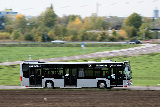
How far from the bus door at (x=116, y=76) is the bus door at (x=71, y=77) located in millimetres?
3174

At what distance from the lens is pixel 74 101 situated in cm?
2030

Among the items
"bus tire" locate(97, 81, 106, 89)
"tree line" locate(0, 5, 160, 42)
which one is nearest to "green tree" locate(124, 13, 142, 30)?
"tree line" locate(0, 5, 160, 42)

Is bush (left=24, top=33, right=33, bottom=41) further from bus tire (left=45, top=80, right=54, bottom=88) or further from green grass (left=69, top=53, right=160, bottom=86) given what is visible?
bus tire (left=45, top=80, right=54, bottom=88)

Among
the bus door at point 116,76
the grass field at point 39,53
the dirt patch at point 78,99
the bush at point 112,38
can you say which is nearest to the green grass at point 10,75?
the dirt patch at point 78,99

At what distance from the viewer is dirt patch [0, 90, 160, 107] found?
19094mm

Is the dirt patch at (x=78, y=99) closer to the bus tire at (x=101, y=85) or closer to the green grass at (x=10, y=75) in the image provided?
the bus tire at (x=101, y=85)

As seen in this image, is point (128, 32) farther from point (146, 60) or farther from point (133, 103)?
point (133, 103)

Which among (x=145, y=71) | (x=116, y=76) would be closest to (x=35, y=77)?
(x=116, y=76)

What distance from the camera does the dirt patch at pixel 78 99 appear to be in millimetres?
19094

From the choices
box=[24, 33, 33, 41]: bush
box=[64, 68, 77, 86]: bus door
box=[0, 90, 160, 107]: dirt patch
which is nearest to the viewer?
box=[0, 90, 160, 107]: dirt patch

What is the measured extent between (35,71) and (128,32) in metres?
106

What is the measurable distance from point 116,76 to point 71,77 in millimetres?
3907

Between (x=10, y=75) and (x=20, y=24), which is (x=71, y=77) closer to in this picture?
(x=10, y=75)

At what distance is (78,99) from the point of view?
21141mm
